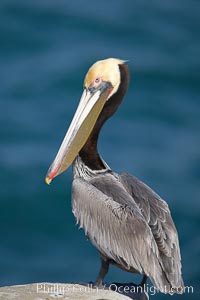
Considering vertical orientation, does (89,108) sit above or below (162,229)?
above

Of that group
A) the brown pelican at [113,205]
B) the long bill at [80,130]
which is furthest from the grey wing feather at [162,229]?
the long bill at [80,130]

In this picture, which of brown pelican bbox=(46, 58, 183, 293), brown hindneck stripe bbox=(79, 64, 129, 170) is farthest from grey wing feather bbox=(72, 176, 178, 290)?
brown hindneck stripe bbox=(79, 64, 129, 170)

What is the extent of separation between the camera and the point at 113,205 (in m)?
9.00

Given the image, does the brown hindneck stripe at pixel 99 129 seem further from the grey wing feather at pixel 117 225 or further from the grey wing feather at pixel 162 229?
the grey wing feather at pixel 162 229

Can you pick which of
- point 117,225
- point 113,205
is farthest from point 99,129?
point 117,225

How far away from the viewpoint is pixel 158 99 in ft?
49.3

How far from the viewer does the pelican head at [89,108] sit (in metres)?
9.38

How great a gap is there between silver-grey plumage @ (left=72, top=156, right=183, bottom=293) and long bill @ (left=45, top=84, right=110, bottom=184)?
93 millimetres

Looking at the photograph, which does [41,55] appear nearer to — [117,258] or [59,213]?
[59,213]

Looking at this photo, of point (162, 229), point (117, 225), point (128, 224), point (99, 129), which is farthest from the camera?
point (99, 129)

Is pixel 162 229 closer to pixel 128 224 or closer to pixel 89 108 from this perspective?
pixel 128 224

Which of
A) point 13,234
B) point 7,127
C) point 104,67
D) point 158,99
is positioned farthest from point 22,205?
point 104,67

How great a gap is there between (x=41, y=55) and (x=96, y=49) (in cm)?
69

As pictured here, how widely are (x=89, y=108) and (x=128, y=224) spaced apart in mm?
1063
